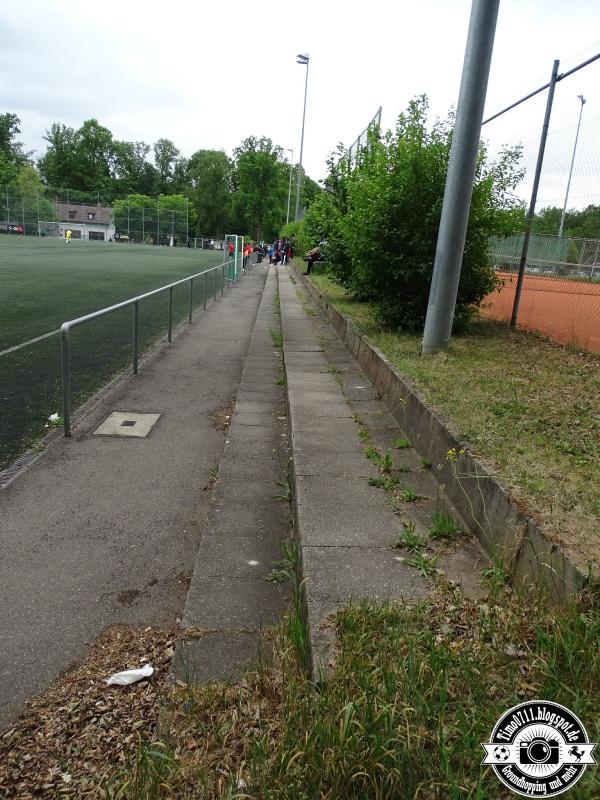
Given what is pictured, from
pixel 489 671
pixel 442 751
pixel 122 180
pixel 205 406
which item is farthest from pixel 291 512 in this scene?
pixel 122 180

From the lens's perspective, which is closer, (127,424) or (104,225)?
(127,424)

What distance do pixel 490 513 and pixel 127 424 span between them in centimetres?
400

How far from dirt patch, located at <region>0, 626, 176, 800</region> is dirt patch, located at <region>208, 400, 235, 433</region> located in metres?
3.62

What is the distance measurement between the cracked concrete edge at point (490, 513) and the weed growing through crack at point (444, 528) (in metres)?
0.11

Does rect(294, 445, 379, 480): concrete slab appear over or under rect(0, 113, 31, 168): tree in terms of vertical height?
under

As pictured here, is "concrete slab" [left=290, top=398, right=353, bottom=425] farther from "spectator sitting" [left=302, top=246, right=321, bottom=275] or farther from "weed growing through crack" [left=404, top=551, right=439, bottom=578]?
"spectator sitting" [left=302, top=246, right=321, bottom=275]

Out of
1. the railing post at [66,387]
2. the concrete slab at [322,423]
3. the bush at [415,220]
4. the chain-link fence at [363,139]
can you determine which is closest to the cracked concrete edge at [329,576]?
the concrete slab at [322,423]

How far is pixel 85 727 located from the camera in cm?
225

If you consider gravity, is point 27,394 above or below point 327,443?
below

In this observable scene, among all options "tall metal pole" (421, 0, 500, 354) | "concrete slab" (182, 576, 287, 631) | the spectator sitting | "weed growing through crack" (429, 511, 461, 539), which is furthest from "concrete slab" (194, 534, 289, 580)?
the spectator sitting

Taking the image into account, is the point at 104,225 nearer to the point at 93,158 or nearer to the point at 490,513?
the point at 93,158

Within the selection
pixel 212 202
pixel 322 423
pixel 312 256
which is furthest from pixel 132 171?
pixel 322 423

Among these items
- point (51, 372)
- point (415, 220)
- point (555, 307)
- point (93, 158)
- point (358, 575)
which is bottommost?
point (51, 372)

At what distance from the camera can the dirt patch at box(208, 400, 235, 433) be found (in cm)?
634
